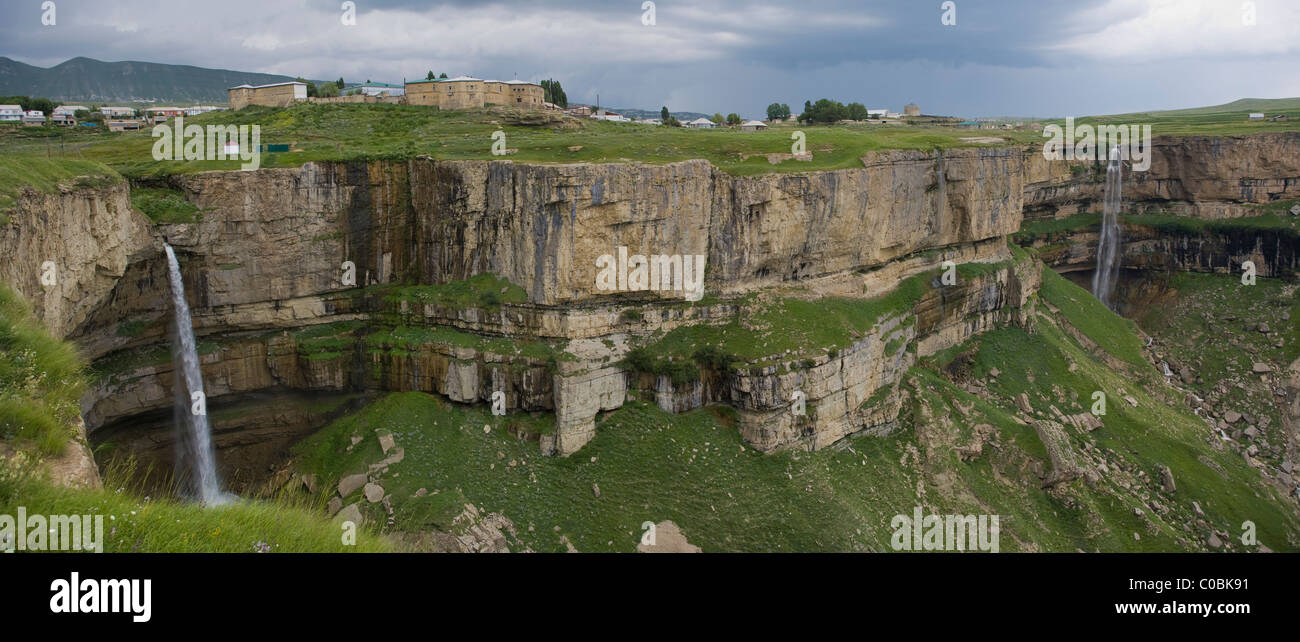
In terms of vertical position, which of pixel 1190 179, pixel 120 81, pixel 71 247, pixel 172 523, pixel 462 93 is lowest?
pixel 172 523

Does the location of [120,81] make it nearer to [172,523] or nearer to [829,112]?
[829,112]

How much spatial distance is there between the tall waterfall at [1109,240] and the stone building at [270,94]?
58.0 meters

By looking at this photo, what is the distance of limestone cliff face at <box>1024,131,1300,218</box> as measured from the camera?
181 ft

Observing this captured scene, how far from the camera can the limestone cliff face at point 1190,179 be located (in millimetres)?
55031

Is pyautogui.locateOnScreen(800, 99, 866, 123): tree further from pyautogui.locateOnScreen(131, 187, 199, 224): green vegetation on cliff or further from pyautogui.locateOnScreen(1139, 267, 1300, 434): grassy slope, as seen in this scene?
pyautogui.locateOnScreen(131, 187, 199, 224): green vegetation on cliff

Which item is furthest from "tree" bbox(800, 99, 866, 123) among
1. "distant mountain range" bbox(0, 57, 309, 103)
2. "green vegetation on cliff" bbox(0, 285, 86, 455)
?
"distant mountain range" bbox(0, 57, 309, 103)

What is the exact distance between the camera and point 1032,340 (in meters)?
41.8

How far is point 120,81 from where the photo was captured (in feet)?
517

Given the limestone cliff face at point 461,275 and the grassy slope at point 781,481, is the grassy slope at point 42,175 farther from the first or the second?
the grassy slope at point 781,481

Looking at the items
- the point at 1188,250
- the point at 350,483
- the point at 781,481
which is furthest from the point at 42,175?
the point at 1188,250

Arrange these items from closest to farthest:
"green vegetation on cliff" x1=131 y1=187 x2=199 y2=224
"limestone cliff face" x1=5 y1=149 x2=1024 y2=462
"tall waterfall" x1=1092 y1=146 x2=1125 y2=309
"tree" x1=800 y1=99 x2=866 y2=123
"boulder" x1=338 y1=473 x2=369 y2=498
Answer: "boulder" x1=338 y1=473 x2=369 y2=498 → "green vegetation on cliff" x1=131 y1=187 x2=199 y2=224 → "limestone cliff face" x1=5 y1=149 x2=1024 y2=462 → "tall waterfall" x1=1092 y1=146 x2=1125 y2=309 → "tree" x1=800 y1=99 x2=866 y2=123

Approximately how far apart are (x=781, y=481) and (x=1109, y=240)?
44.0 m

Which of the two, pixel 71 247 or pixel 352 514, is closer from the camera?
pixel 71 247

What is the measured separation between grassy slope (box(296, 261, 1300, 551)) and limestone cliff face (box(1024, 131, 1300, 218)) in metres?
26.3
